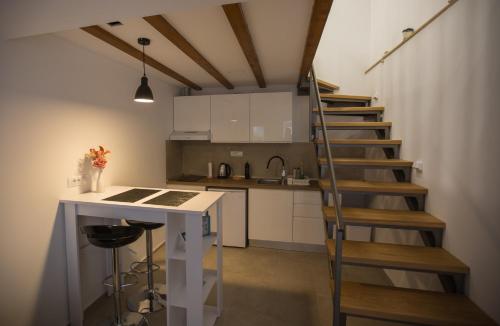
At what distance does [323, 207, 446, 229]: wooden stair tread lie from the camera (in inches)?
71.9

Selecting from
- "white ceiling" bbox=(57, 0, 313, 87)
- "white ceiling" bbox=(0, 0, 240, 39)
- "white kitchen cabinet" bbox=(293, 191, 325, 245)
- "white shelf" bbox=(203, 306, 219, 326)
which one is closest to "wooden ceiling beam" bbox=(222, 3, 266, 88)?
"white ceiling" bbox=(57, 0, 313, 87)

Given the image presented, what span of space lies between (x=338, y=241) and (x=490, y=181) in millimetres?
967

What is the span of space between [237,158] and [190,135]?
81 centimetres

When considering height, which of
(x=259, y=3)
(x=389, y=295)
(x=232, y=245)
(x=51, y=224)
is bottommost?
(x=232, y=245)

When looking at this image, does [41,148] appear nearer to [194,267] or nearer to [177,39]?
[177,39]

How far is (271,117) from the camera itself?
3.34m

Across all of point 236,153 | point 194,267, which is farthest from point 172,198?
point 236,153

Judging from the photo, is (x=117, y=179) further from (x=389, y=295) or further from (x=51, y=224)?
(x=389, y=295)

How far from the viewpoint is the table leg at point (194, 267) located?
168 cm

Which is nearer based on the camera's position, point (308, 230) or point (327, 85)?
point (308, 230)

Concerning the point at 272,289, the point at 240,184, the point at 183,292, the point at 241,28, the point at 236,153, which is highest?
the point at 241,28

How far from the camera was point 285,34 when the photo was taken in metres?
1.86

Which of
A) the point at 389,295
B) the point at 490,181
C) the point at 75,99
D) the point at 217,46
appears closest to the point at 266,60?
the point at 217,46

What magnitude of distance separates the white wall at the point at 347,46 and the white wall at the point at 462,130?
1.21 metres
